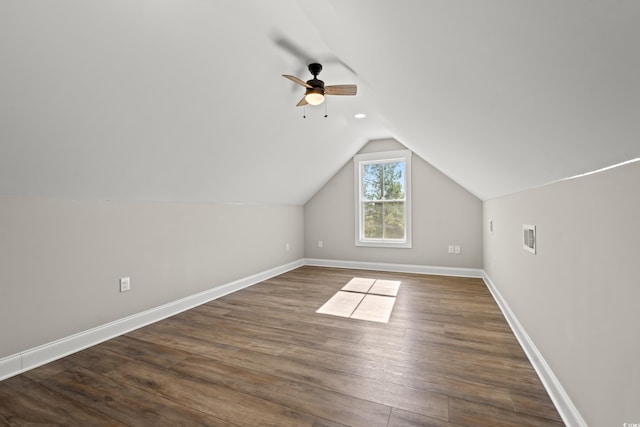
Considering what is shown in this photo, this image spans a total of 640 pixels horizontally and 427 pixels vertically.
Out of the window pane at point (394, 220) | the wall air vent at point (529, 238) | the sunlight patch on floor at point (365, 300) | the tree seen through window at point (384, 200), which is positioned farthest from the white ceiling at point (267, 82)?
the window pane at point (394, 220)

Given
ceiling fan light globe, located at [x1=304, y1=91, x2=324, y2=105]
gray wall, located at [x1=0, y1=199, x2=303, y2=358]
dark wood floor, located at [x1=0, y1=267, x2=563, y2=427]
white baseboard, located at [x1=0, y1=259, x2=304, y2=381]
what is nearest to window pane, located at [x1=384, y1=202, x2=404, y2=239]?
dark wood floor, located at [x1=0, y1=267, x2=563, y2=427]

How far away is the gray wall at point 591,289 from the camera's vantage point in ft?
3.07

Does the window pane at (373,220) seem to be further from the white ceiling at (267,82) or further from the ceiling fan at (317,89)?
the ceiling fan at (317,89)

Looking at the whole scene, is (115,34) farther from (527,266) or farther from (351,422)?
(527,266)

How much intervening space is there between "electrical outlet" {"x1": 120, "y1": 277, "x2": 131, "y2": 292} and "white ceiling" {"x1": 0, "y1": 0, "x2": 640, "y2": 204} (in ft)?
2.42

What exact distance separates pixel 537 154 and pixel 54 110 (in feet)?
8.30

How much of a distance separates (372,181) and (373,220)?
0.72m

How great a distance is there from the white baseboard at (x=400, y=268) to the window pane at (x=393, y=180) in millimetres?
1206

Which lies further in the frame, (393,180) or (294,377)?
(393,180)

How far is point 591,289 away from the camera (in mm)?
1186

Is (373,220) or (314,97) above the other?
(314,97)

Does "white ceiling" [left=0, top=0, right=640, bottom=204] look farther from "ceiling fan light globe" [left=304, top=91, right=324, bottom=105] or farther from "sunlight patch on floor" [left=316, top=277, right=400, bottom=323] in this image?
"sunlight patch on floor" [left=316, top=277, right=400, bottom=323]

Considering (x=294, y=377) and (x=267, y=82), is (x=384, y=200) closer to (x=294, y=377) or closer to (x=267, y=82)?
(x=267, y=82)

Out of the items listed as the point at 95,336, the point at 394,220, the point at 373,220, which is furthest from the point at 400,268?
the point at 95,336
